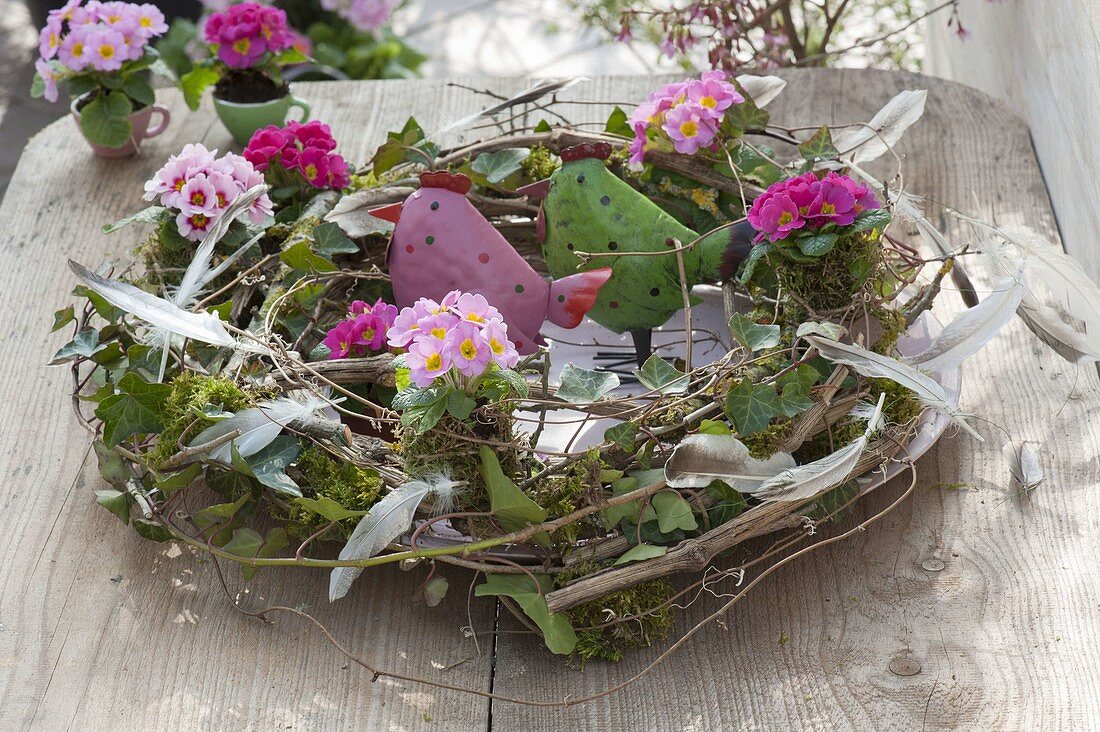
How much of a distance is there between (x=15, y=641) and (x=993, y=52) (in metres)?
1.65

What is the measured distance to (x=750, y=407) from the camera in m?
0.96

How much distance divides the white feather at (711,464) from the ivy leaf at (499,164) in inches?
18.9

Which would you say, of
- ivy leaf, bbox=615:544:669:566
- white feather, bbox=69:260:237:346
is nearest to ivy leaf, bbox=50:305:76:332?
white feather, bbox=69:260:237:346

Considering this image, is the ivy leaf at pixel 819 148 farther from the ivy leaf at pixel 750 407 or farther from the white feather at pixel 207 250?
the white feather at pixel 207 250

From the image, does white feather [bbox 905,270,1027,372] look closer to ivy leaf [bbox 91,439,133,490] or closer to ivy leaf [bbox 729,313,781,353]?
ivy leaf [bbox 729,313,781,353]

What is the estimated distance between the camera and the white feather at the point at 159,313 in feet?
3.33

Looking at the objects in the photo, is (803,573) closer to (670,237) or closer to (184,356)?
(670,237)

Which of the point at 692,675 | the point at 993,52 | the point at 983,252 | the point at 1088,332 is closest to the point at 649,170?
the point at 983,252

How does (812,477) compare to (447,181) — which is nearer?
(812,477)

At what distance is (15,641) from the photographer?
966 millimetres

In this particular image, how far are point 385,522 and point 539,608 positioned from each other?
5.3 inches

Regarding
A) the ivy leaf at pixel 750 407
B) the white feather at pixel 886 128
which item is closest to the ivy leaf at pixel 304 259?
the ivy leaf at pixel 750 407

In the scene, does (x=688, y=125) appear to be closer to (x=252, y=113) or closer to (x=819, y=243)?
(x=819, y=243)

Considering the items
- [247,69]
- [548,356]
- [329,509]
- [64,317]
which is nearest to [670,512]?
[548,356]
